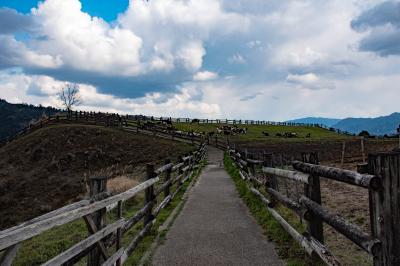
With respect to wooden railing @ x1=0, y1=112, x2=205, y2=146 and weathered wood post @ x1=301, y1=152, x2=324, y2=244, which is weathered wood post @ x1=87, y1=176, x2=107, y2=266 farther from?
wooden railing @ x1=0, y1=112, x2=205, y2=146

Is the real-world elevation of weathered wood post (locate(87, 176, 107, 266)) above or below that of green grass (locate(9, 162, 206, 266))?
above

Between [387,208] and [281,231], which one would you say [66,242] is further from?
→ [387,208]

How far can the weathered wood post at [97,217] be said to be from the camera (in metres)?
5.36

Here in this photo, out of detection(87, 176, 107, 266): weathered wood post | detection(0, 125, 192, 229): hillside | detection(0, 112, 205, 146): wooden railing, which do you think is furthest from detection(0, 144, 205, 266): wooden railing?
detection(0, 112, 205, 146): wooden railing

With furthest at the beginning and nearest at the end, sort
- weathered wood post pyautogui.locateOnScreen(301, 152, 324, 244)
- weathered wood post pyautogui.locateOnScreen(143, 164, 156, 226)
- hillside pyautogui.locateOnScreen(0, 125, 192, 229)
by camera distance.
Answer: hillside pyautogui.locateOnScreen(0, 125, 192, 229)
weathered wood post pyautogui.locateOnScreen(143, 164, 156, 226)
weathered wood post pyautogui.locateOnScreen(301, 152, 324, 244)

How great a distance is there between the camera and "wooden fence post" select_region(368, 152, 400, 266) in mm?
3804

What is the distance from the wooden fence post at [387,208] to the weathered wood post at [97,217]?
343 cm

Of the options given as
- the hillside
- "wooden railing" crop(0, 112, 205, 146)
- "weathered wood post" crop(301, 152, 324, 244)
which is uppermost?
"wooden railing" crop(0, 112, 205, 146)

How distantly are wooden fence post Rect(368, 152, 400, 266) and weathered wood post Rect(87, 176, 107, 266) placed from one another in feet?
11.3

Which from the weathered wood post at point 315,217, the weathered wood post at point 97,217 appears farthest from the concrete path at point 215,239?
the weathered wood post at point 97,217

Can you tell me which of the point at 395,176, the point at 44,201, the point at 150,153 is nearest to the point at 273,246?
the point at 395,176

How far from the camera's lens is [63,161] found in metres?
44.0

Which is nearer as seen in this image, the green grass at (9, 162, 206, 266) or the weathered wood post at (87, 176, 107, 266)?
the weathered wood post at (87, 176, 107, 266)

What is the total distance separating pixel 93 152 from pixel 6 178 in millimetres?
9570
